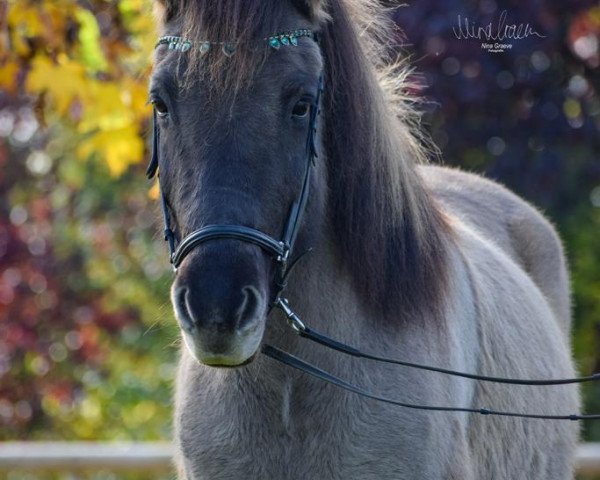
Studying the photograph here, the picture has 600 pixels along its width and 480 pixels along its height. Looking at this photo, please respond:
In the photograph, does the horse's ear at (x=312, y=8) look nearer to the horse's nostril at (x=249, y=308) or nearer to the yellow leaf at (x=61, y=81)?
the horse's nostril at (x=249, y=308)

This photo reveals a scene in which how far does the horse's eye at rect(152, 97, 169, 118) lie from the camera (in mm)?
3283

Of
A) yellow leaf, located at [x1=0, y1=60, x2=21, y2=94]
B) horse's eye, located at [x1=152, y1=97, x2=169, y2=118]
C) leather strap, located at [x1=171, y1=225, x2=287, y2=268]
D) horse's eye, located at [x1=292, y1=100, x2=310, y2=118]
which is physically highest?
horse's eye, located at [x1=292, y1=100, x2=310, y2=118]

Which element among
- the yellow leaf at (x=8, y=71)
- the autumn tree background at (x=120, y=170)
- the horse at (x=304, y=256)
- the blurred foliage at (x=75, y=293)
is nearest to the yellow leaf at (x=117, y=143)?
the autumn tree background at (x=120, y=170)

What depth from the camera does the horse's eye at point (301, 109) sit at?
127 inches

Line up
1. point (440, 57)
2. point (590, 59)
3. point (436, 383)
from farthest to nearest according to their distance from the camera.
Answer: point (590, 59) → point (440, 57) → point (436, 383)

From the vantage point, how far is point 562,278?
5922 mm

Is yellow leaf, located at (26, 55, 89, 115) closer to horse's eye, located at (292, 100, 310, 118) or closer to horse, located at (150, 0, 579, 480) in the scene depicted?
horse, located at (150, 0, 579, 480)

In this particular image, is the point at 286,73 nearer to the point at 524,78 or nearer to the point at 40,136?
the point at 524,78

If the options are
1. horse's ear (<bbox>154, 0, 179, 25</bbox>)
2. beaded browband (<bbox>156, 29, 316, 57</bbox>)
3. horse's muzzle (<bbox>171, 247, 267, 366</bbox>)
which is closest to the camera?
horse's muzzle (<bbox>171, 247, 267, 366</bbox>)

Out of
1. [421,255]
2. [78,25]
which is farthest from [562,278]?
[78,25]

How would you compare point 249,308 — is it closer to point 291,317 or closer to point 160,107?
point 291,317

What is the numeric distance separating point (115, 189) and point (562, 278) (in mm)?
5079

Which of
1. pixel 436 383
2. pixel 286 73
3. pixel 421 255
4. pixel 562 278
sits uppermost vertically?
pixel 286 73

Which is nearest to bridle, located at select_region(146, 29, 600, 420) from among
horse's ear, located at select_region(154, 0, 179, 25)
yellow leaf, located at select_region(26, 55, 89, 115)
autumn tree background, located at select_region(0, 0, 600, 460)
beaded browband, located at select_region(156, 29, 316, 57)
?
beaded browband, located at select_region(156, 29, 316, 57)
